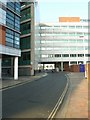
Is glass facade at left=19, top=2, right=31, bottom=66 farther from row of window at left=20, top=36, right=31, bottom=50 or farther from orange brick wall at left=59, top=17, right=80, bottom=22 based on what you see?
orange brick wall at left=59, top=17, right=80, bottom=22

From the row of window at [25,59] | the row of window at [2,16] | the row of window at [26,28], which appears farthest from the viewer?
the row of window at [26,28]

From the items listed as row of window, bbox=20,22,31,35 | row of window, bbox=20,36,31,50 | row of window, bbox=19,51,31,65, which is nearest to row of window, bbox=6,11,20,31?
row of window, bbox=20,22,31,35

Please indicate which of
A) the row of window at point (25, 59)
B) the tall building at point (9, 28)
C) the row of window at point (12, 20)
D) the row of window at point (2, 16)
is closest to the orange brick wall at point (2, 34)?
the tall building at point (9, 28)

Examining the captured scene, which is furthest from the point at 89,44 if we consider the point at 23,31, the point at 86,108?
the point at 86,108

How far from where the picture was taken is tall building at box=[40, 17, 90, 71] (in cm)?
12212

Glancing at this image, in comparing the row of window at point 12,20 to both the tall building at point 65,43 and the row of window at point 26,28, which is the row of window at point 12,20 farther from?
the tall building at point 65,43

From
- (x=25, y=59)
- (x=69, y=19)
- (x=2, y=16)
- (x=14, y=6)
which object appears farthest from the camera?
(x=69, y=19)

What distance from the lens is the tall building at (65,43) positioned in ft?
401

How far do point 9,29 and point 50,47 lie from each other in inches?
3214

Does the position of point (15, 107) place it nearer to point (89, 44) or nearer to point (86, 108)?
point (86, 108)

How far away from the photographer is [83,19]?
139500 millimetres

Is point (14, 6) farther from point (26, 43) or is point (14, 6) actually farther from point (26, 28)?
point (26, 43)

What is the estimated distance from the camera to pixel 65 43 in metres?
125

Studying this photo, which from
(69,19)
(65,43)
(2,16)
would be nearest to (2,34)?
(2,16)
